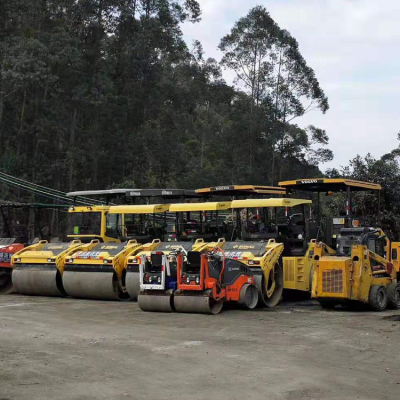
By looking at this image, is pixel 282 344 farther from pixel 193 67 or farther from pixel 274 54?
pixel 193 67

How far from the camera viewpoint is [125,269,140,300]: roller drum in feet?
54.7

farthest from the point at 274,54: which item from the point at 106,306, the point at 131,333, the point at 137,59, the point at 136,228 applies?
the point at 131,333

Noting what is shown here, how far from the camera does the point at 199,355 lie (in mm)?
10008

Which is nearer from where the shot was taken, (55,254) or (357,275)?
(357,275)

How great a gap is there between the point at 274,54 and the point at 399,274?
109ft

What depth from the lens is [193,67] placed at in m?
60.0

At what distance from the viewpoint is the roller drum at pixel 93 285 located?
17391mm

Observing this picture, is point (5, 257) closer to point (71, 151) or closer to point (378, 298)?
point (378, 298)

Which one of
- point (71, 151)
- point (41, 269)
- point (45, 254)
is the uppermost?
point (71, 151)

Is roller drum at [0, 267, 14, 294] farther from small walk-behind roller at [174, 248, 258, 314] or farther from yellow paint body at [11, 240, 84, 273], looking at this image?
small walk-behind roller at [174, 248, 258, 314]

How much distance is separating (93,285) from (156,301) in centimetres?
300

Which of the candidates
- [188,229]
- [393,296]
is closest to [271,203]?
[188,229]

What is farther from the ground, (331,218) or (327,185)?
(327,185)

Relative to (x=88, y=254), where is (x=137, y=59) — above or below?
above
